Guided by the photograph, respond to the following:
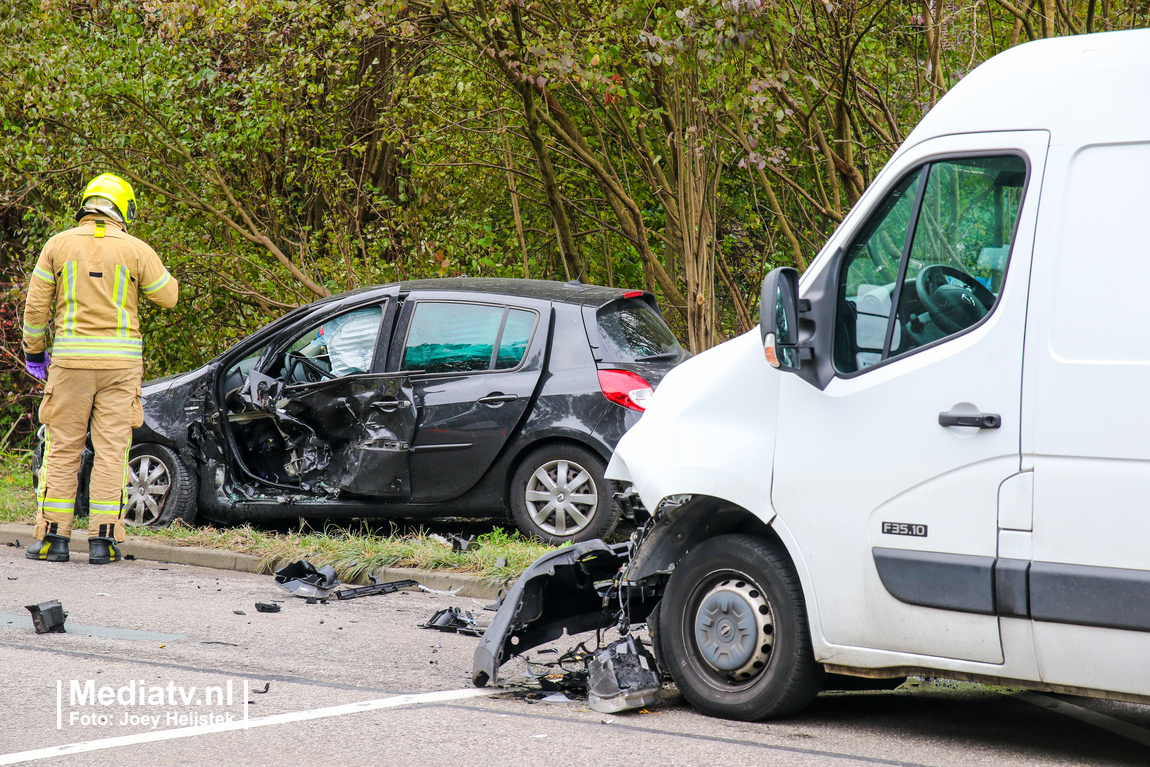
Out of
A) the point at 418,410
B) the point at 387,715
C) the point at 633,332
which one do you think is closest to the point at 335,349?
the point at 418,410

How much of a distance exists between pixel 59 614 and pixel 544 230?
9420mm

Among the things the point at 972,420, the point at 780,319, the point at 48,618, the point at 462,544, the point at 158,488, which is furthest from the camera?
the point at 158,488

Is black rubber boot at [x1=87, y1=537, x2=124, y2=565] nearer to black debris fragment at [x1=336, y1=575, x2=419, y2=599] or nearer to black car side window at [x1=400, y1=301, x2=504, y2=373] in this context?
black debris fragment at [x1=336, y1=575, x2=419, y2=599]

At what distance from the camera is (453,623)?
6.10 m

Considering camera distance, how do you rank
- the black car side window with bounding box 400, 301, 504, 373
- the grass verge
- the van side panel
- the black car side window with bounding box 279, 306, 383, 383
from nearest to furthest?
the van side panel, the grass verge, the black car side window with bounding box 400, 301, 504, 373, the black car side window with bounding box 279, 306, 383, 383

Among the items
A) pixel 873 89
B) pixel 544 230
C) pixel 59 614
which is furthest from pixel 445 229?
pixel 59 614

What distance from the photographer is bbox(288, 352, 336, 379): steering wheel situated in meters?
8.13

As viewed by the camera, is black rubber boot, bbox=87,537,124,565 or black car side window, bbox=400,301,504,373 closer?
black rubber boot, bbox=87,537,124,565

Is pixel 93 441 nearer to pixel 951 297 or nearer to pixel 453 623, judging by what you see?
pixel 453 623

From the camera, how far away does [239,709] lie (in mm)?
4512

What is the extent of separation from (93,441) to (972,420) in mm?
5847

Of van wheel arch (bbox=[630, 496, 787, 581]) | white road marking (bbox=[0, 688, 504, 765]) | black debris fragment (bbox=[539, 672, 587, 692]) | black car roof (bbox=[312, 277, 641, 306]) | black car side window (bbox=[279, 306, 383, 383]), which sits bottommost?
white road marking (bbox=[0, 688, 504, 765])

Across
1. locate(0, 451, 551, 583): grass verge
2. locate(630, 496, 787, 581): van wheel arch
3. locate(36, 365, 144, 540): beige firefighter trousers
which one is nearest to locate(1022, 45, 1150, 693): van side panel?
locate(630, 496, 787, 581): van wheel arch

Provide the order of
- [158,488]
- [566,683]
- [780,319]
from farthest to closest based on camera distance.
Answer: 1. [158,488]
2. [566,683]
3. [780,319]
